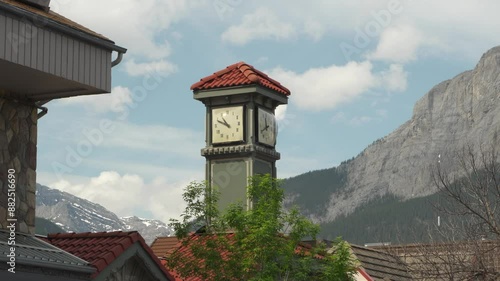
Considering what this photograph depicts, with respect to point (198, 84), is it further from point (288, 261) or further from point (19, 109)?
point (19, 109)

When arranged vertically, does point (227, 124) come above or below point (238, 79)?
below

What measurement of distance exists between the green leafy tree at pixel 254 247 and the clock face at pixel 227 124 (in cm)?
581

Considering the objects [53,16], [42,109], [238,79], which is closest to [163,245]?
[238,79]

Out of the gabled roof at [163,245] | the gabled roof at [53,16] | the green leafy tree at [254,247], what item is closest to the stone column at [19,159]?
the gabled roof at [53,16]

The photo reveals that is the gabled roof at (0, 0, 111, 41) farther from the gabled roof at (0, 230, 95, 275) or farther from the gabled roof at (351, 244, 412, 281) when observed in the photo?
the gabled roof at (351, 244, 412, 281)

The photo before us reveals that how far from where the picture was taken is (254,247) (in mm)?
22438

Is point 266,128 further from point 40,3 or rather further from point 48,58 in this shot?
point 48,58

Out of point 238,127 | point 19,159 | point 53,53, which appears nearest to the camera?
point 53,53

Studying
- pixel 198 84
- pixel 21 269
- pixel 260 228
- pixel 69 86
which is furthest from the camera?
pixel 198 84

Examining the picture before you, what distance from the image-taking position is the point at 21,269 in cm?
1400

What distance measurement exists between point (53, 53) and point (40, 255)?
3.33 metres

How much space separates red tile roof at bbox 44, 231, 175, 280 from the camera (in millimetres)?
15783

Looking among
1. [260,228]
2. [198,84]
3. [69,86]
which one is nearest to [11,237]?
[69,86]

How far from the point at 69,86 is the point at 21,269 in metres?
3.91
